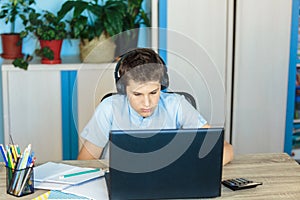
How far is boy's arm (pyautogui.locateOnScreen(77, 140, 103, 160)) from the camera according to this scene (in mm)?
2172

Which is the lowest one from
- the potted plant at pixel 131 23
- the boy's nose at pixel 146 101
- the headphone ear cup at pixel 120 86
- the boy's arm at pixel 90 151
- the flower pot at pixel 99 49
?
the boy's arm at pixel 90 151

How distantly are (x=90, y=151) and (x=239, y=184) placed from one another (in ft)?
1.98

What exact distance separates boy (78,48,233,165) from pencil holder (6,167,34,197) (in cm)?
38

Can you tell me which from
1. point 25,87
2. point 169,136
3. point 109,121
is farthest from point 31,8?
point 169,136

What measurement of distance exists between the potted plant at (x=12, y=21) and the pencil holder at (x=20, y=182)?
187 cm

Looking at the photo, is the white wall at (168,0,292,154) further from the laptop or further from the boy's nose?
the laptop

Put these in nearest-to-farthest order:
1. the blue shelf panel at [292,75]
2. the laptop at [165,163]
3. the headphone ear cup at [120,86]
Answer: the laptop at [165,163], the headphone ear cup at [120,86], the blue shelf panel at [292,75]

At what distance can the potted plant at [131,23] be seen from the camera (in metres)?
3.49

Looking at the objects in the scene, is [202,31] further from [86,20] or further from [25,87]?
[25,87]

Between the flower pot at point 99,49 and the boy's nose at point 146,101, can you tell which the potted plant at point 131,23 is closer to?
the flower pot at point 99,49

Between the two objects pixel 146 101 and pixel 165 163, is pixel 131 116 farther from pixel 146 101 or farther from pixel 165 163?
pixel 165 163

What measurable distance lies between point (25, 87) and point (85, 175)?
5.23 ft

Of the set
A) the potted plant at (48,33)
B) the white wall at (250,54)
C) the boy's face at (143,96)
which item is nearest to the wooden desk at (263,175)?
the boy's face at (143,96)

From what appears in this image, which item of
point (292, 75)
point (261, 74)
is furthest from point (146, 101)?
point (292, 75)
